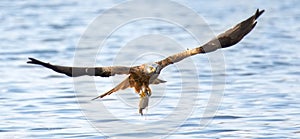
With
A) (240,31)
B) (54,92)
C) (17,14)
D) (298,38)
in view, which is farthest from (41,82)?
(17,14)

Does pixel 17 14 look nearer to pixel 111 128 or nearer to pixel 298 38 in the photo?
pixel 298 38

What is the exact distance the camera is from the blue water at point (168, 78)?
10.1 m

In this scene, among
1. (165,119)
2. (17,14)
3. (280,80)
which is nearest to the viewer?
(165,119)

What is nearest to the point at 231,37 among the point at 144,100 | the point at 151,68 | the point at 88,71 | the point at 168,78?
the point at 151,68

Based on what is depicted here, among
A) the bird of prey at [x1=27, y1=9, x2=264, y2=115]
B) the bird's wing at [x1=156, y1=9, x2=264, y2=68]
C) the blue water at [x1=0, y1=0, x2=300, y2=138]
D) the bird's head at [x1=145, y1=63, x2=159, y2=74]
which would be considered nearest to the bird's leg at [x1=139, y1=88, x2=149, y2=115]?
the bird of prey at [x1=27, y1=9, x2=264, y2=115]

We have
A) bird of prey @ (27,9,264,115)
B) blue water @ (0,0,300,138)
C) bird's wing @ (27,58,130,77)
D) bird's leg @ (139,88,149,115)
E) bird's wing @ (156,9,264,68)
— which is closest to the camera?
bird's wing @ (27,58,130,77)

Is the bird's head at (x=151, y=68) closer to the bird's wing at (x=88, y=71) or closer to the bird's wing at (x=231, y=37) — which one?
the bird's wing at (x=88, y=71)

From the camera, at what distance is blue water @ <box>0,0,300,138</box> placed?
33.3ft

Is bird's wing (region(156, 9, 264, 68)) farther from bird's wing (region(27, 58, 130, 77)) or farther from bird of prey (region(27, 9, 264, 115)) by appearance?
bird's wing (region(27, 58, 130, 77))

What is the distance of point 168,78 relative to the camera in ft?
46.6

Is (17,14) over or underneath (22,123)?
over

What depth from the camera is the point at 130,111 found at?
11.2 m

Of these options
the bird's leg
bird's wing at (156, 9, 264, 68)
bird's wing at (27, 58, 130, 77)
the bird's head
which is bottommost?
the bird's leg

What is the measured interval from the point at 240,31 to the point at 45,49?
9.52 meters
